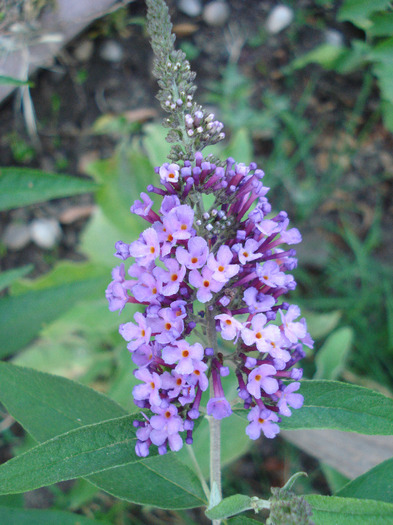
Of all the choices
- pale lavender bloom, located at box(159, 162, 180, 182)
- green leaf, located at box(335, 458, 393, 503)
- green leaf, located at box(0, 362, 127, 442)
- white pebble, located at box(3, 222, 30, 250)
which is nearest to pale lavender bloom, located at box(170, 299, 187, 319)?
pale lavender bloom, located at box(159, 162, 180, 182)

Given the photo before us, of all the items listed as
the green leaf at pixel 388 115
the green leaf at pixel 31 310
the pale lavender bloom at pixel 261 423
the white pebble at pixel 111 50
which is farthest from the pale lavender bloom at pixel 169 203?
the white pebble at pixel 111 50

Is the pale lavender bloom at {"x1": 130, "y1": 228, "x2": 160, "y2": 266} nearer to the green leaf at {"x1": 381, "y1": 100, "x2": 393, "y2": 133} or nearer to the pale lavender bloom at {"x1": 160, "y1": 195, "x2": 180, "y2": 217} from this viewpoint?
the pale lavender bloom at {"x1": 160, "y1": 195, "x2": 180, "y2": 217}

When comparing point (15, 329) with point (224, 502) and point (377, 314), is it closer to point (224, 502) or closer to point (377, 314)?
point (224, 502)

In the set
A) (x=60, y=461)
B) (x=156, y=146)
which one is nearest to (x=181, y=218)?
(x=60, y=461)

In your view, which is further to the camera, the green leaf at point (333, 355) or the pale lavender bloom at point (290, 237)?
the green leaf at point (333, 355)

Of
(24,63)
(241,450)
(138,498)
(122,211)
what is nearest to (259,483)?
(241,450)

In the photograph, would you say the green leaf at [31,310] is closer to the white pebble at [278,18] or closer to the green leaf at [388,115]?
the green leaf at [388,115]

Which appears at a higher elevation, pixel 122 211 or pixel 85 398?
pixel 122 211
